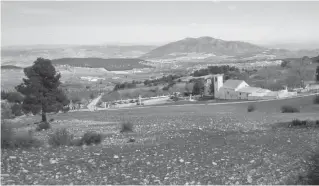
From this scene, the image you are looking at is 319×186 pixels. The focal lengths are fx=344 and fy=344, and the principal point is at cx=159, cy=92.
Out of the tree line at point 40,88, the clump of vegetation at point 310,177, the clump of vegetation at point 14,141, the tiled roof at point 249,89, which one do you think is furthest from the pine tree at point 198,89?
the clump of vegetation at point 310,177

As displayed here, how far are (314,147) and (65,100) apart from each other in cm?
1870

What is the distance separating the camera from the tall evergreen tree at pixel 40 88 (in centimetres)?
2389

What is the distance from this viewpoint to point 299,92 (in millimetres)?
57750

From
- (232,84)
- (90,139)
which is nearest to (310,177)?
(90,139)

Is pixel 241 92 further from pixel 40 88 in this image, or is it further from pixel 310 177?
pixel 310 177

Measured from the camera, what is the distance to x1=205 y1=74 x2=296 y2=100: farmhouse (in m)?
54.2

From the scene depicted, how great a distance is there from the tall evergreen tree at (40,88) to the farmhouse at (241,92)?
37.1m

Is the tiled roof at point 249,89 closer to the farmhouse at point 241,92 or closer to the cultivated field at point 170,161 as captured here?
the farmhouse at point 241,92

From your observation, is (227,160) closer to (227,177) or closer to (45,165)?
(227,177)

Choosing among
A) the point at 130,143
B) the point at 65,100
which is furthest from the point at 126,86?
the point at 130,143

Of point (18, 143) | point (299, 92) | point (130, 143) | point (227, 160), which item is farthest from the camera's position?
Result: point (299, 92)

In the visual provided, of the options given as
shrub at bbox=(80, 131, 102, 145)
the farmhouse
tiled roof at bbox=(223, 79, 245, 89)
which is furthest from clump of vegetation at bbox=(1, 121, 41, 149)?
tiled roof at bbox=(223, 79, 245, 89)

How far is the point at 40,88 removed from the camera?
24.0m

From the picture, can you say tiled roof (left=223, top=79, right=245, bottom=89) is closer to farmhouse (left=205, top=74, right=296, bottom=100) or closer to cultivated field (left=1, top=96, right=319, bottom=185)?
farmhouse (left=205, top=74, right=296, bottom=100)
